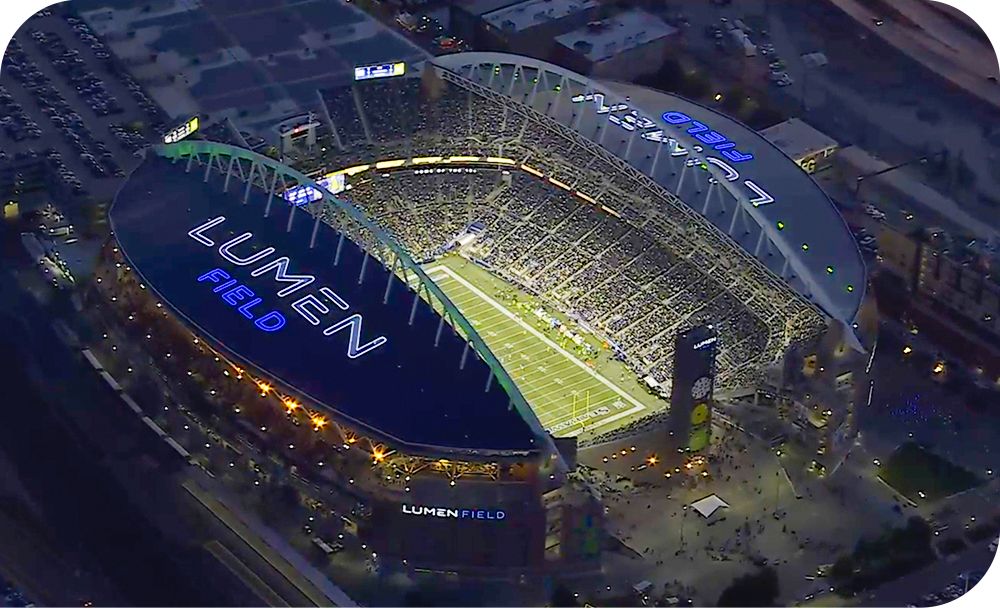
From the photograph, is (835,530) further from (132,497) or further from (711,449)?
(132,497)

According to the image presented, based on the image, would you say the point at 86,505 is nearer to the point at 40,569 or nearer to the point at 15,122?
the point at 40,569

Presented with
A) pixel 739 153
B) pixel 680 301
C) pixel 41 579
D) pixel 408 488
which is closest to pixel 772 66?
pixel 739 153

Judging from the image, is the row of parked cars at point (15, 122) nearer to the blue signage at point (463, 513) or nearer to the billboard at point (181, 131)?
the billboard at point (181, 131)

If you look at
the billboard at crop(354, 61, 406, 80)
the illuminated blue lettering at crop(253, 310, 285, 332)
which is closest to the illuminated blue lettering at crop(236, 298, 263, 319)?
the illuminated blue lettering at crop(253, 310, 285, 332)

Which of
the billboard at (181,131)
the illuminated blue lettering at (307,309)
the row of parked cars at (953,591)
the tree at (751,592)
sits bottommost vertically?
the row of parked cars at (953,591)

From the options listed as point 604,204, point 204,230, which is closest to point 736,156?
point 604,204

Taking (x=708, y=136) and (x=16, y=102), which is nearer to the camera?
(x=708, y=136)

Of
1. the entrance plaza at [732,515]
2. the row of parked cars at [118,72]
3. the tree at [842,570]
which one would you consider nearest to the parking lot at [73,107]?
the row of parked cars at [118,72]
